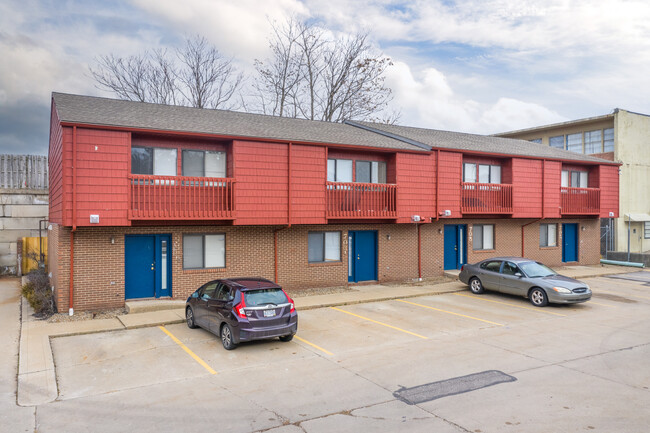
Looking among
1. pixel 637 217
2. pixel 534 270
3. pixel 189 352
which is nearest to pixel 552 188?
pixel 534 270

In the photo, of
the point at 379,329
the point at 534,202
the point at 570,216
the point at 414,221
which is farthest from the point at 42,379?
the point at 570,216

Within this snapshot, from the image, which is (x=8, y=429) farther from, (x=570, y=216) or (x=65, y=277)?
(x=570, y=216)

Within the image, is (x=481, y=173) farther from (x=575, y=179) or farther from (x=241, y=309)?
(x=241, y=309)

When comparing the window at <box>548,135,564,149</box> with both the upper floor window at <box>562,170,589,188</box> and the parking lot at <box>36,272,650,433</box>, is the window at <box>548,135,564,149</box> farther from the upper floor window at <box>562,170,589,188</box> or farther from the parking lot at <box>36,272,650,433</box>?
the parking lot at <box>36,272,650,433</box>

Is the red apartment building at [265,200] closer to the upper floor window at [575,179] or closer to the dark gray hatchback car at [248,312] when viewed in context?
the upper floor window at [575,179]

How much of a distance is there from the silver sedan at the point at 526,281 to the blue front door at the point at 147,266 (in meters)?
11.3

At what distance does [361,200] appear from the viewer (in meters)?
18.5

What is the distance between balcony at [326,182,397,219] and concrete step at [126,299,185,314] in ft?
20.7

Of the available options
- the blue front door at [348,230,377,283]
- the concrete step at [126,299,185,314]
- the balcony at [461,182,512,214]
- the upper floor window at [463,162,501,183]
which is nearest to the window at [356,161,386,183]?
the blue front door at [348,230,377,283]

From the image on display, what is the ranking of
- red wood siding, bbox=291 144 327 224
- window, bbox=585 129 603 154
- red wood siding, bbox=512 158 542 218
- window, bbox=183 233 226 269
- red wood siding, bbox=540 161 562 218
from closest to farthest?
1. window, bbox=183 233 226 269
2. red wood siding, bbox=291 144 327 224
3. red wood siding, bbox=512 158 542 218
4. red wood siding, bbox=540 161 562 218
5. window, bbox=585 129 603 154

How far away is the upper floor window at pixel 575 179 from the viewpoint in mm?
25484

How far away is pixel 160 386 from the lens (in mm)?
8461

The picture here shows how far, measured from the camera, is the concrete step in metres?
14.2

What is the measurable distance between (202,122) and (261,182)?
3.15 metres
